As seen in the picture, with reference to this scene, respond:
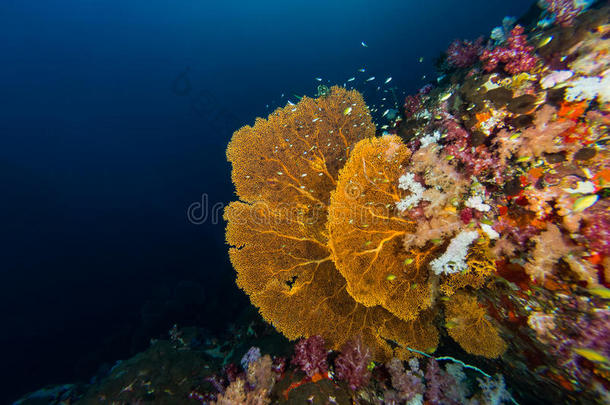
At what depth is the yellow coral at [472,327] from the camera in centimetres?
349

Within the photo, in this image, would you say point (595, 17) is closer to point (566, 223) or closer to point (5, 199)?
point (566, 223)

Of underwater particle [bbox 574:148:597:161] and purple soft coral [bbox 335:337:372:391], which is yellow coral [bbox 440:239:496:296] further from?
purple soft coral [bbox 335:337:372:391]

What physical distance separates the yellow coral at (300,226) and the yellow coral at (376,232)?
0.92 metres

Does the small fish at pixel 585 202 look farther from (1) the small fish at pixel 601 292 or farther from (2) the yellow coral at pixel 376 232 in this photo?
(2) the yellow coral at pixel 376 232

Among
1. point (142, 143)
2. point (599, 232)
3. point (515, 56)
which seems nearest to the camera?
point (599, 232)

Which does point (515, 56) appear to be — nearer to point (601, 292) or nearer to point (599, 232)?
point (599, 232)

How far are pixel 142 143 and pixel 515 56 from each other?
196 feet

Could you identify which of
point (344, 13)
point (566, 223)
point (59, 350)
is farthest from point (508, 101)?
point (344, 13)

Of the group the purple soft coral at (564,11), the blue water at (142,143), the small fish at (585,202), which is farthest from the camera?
the blue water at (142,143)

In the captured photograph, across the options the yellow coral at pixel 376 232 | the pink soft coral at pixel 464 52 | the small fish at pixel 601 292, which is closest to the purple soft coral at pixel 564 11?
the pink soft coral at pixel 464 52

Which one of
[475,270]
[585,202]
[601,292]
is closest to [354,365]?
[475,270]

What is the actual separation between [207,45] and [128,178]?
196 feet

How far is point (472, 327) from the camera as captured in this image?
360cm

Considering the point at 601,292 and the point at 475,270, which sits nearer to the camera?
the point at 601,292
